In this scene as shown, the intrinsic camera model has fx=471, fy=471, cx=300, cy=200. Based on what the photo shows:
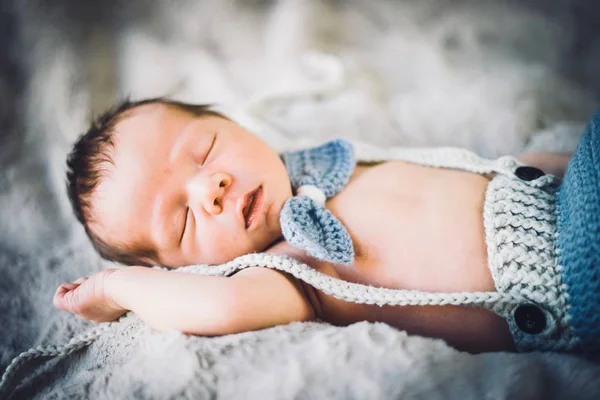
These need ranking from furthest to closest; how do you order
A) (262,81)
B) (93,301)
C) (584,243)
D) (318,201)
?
(262,81), (318,201), (93,301), (584,243)

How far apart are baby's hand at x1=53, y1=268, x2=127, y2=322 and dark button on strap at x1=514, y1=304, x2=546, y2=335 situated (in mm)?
586

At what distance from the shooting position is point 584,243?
60 cm

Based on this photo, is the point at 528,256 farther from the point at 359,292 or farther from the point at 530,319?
the point at 359,292

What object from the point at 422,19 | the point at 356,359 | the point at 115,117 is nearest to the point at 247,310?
the point at 356,359

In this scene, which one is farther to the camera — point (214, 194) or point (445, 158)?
point (445, 158)

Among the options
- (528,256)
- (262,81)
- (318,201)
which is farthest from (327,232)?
(262,81)

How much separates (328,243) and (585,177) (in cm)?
37

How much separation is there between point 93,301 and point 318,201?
40cm

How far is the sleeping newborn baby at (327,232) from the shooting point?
0.64 meters

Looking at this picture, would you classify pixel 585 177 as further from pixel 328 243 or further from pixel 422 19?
pixel 422 19

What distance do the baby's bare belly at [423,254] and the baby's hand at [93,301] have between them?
31 cm

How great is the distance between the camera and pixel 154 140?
81 centimetres

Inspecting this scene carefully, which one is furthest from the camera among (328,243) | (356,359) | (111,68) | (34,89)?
(111,68)

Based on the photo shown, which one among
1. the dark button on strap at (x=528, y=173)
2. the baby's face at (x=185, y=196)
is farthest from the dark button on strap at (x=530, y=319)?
the baby's face at (x=185, y=196)
